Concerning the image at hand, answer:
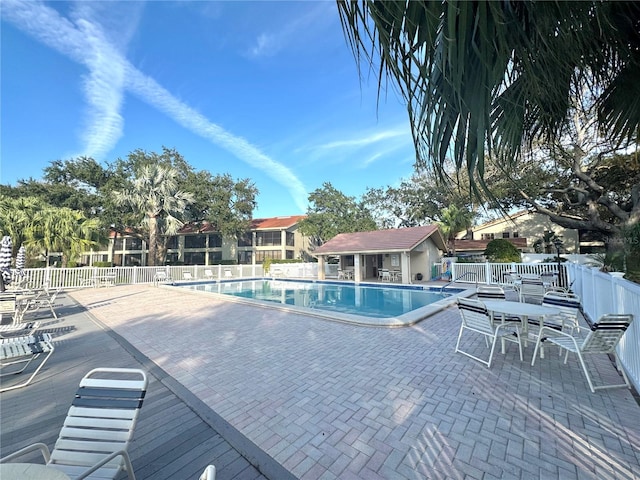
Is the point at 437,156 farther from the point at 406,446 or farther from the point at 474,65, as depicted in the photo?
the point at 406,446

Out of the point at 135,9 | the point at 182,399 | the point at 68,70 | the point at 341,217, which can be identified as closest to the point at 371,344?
the point at 182,399

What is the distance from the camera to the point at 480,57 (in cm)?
117

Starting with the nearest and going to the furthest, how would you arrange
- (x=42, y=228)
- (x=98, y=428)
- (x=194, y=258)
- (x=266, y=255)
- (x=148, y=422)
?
1. (x=98, y=428)
2. (x=148, y=422)
3. (x=42, y=228)
4. (x=266, y=255)
5. (x=194, y=258)

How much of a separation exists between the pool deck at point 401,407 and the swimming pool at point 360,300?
1.69 metres

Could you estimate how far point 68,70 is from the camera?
12336mm

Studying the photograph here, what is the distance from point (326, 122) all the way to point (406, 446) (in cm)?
1566

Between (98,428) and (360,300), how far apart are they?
1218 centimetres

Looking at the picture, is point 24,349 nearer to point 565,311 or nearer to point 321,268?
point 565,311

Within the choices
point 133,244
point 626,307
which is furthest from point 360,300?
point 133,244

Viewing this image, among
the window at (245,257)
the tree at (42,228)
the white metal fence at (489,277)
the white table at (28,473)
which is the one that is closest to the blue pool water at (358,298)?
the white metal fence at (489,277)

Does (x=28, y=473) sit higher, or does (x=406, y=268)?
(x=406, y=268)

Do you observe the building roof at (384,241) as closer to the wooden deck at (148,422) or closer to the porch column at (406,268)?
the porch column at (406,268)

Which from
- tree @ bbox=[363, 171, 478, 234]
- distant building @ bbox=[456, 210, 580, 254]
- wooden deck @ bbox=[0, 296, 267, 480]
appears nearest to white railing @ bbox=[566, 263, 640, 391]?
wooden deck @ bbox=[0, 296, 267, 480]

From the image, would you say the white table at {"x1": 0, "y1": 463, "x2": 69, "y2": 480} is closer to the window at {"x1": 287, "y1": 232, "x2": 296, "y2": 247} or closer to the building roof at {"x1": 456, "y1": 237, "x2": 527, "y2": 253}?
the window at {"x1": 287, "y1": 232, "x2": 296, "y2": 247}
